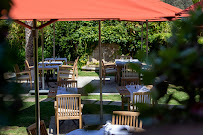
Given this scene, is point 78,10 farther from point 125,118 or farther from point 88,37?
point 88,37

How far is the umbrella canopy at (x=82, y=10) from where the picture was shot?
3359 mm

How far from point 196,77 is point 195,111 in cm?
7

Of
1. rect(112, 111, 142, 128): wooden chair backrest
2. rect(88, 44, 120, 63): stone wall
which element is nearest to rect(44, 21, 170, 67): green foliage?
rect(88, 44, 120, 63): stone wall

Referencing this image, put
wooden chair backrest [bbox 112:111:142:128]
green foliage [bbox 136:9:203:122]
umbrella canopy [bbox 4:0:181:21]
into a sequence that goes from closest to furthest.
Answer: green foliage [bbox 136:9:203:122] → wooden chair backrest [bbox 112:111:142:128] → umbrella canopy [bbox 4:0:181:21]

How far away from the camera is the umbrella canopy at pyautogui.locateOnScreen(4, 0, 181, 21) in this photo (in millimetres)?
3359

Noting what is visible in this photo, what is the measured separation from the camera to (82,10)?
3521 mm

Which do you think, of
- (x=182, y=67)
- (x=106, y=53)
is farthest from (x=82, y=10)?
(x=106, y=53)

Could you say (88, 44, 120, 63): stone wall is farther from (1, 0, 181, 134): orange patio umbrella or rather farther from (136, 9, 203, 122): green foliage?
(136, 9, 203, 122): green foliage

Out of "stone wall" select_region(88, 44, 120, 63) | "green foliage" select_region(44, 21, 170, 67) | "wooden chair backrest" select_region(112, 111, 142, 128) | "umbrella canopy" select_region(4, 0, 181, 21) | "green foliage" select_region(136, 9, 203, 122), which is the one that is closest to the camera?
"green foliage" select_region(136, 9, 203, 122)

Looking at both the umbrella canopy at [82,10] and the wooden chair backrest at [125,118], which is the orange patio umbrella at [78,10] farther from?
the wooden chair backrest at [125,118]

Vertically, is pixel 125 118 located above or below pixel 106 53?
below

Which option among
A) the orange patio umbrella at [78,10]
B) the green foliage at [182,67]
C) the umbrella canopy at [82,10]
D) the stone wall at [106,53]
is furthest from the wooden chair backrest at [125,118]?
the stone wall at [106,53]

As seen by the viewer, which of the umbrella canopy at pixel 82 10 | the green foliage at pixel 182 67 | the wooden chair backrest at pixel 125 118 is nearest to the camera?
the green foliage at pixel 182 67

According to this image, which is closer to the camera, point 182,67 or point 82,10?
point 182,67
